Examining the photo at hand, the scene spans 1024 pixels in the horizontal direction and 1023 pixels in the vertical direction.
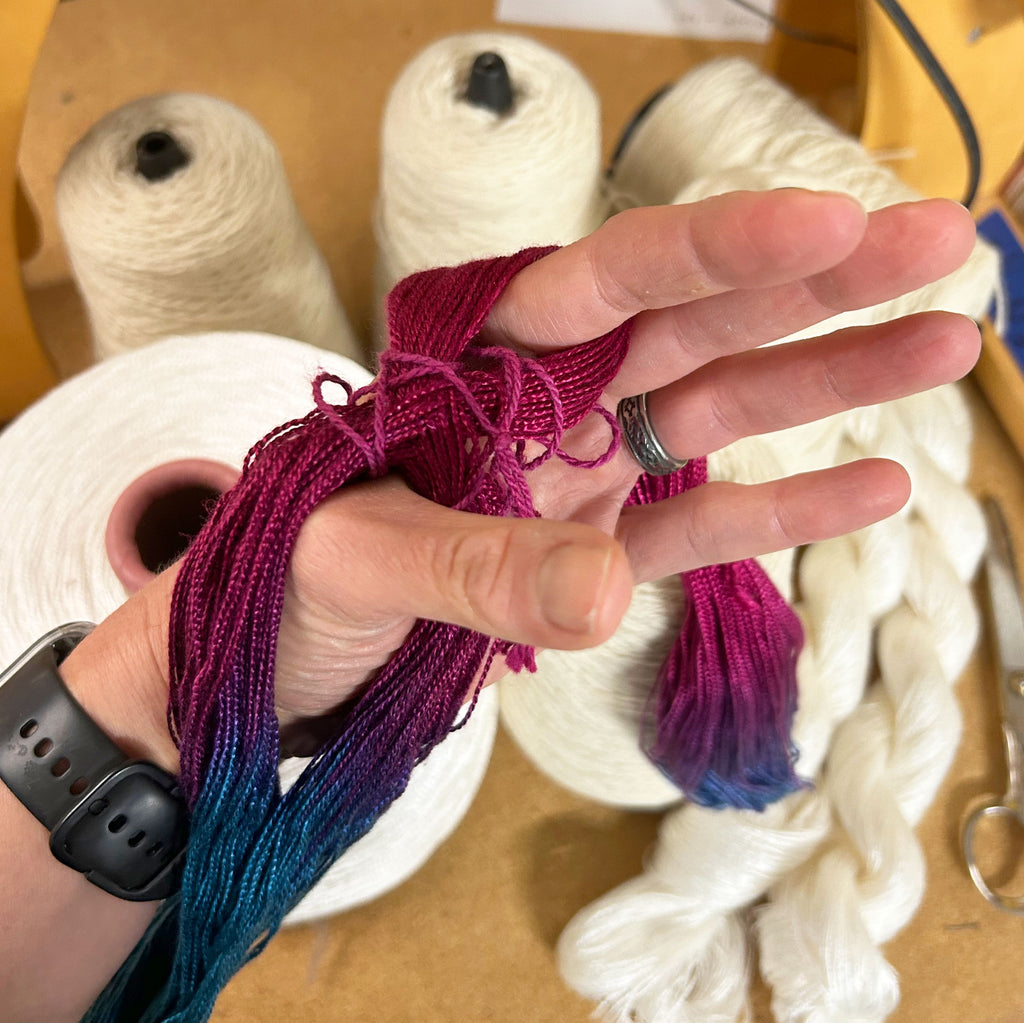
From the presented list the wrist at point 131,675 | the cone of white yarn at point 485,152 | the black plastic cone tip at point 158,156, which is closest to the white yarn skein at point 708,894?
the cone of white yarn at point 485,152

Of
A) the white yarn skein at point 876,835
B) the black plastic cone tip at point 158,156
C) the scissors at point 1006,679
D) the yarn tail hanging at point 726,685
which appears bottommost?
the scissors at point 1006,679

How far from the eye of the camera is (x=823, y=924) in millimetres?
570

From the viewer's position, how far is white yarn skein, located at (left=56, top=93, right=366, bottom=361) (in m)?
0.59

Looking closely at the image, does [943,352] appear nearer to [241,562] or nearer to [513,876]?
[241,562]

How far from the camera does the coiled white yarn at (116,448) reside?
51 centimetres

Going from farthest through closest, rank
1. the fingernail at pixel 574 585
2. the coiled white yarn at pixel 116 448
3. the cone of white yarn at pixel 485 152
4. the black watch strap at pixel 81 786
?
the cone of white yarn at pixel 485 152, the coiled white yarn at pixel 116 448, the black watch strap at pixel 81 786, the fingernail at pixel 574 585

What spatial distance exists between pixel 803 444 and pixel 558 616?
1.50ft

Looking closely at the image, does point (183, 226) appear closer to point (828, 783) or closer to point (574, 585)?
point (574, 585)

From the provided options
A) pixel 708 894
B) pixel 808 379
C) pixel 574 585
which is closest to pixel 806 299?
pixel 808 379

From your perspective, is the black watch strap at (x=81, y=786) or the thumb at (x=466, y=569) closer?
the thumb at (x=466, y=569)

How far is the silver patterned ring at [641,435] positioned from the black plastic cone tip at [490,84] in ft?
0.95

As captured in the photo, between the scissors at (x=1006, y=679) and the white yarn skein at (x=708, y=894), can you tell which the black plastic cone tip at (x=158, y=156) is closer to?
the white yarn skein at (x=708, y=894)

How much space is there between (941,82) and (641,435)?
19.8 inches

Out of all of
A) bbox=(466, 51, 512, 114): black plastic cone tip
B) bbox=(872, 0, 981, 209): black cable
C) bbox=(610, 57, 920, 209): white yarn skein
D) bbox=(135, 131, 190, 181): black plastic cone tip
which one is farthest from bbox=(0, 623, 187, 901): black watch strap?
bbox=(872, 0, 981, 209): black cable
